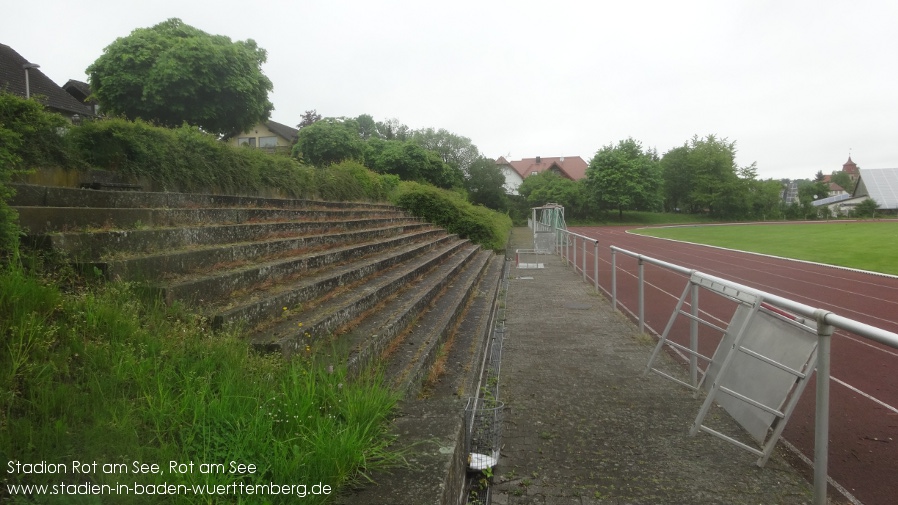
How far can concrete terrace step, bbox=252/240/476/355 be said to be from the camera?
3.70 meters

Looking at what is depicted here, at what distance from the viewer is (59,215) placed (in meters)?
3.94

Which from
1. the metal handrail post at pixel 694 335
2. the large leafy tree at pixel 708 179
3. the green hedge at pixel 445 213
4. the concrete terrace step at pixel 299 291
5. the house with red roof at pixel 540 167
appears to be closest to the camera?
the concrete terrace step at pixel 299 291

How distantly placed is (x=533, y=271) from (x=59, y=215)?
499 inches

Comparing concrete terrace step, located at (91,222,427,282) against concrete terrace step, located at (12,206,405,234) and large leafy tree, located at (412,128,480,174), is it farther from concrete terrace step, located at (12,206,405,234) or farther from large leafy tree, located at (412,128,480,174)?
large leafy tree, located at (412,128,480,174)

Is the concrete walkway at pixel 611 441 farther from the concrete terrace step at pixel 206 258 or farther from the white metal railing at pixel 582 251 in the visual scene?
the white metal railing at pixel 582 251

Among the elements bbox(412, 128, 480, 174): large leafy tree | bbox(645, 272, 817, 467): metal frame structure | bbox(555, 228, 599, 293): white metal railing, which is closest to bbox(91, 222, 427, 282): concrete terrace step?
bbox(645, 272, 817, 467): metal frame structure

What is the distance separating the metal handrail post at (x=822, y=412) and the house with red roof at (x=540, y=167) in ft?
231

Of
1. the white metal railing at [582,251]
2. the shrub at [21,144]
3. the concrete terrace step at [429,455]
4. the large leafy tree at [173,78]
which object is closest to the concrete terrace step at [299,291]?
the concrete terrace step at [429,455]

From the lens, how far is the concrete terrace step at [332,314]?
3.70 meters

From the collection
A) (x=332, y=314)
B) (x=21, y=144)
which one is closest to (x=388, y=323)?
(x=332, y=314)

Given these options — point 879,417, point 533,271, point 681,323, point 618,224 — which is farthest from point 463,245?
point 618,224

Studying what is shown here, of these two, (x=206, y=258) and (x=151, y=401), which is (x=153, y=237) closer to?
(x=206, y=258)

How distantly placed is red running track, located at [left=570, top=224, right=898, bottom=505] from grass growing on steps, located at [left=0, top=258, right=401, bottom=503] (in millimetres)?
3138

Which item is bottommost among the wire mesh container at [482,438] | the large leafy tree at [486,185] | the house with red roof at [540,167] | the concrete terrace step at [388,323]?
the wire mesh container at [482,438]
